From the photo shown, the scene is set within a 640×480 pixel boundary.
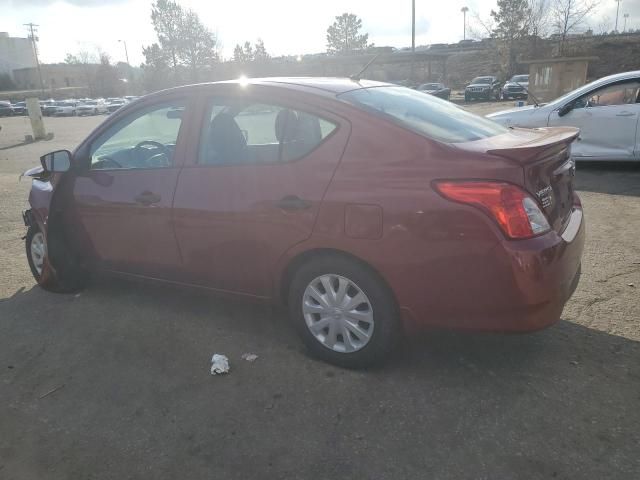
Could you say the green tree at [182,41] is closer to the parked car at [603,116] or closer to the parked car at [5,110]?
the parked car at [5,110]

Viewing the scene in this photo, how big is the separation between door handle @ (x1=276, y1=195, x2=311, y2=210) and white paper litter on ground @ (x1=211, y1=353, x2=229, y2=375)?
104cm

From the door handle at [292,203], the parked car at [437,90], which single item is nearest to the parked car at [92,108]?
the parked car at [437,90]

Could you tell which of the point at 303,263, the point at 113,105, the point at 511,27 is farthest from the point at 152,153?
the point at 113,105

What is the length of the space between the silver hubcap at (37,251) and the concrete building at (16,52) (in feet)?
403

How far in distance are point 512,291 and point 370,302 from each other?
0.75 m

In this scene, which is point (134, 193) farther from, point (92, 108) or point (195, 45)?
point (195, 45)

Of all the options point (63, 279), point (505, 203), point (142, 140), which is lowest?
point (63, 279)

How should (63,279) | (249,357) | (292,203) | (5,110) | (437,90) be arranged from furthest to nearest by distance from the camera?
(5,110) < (437,90) < (63,279) < (249,357) < (292,203)

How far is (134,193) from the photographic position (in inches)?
145

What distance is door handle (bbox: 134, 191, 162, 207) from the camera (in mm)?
3559

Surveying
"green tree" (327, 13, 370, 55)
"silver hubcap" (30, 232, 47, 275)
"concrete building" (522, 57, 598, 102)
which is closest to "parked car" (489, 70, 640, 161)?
"silver hubcap" (30, 232, 47, 275)

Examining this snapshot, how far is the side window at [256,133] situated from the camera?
3.05 metres

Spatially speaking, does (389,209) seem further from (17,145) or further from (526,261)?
(17,145)

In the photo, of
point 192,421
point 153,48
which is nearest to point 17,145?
point 192,421
